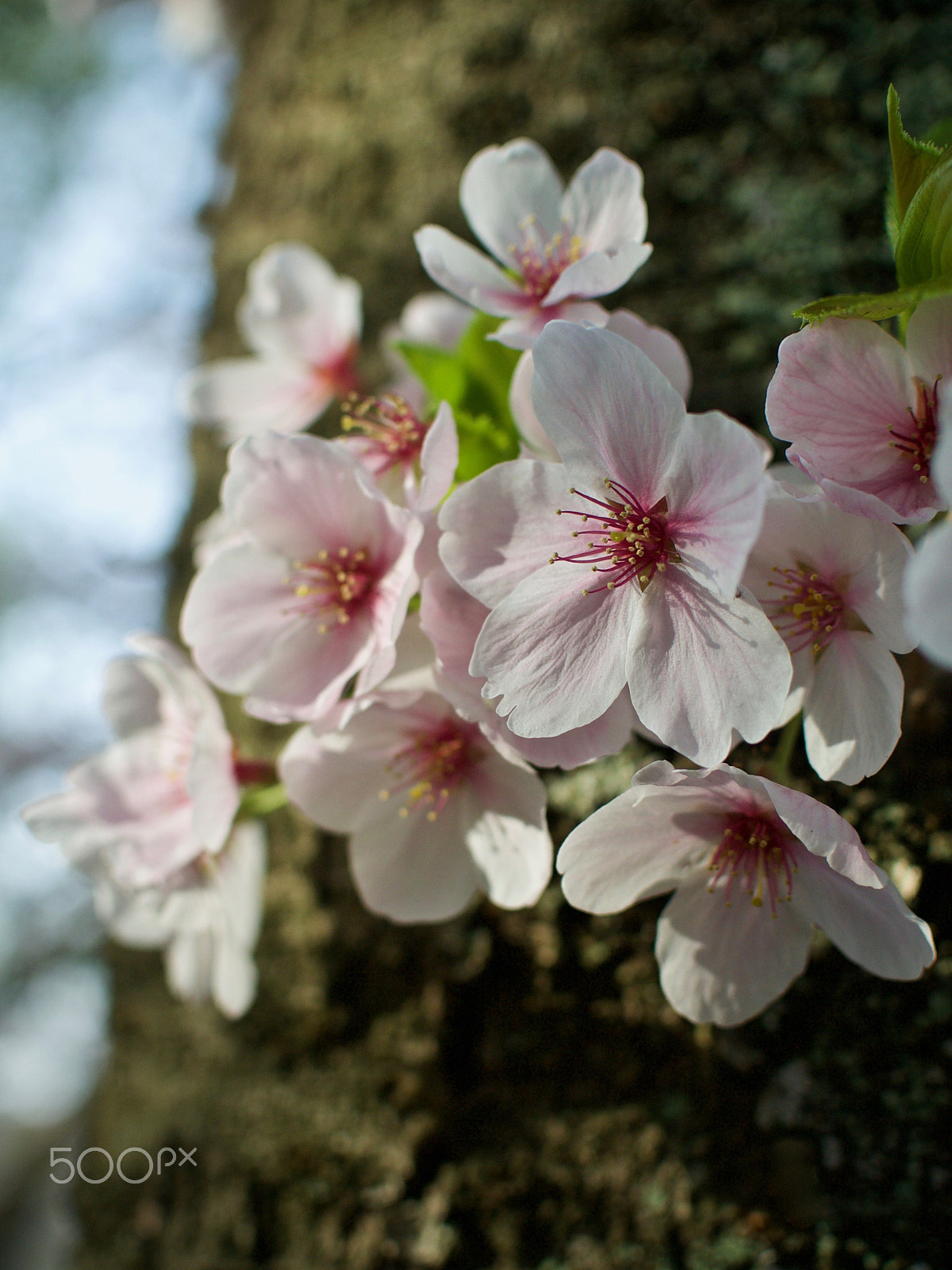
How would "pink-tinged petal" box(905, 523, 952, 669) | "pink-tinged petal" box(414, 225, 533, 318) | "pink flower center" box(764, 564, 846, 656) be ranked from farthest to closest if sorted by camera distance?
"pink-tinged petal" box(414, 225, 533, 318) < "pink flower center" box(764, 564, 846, 656) < "pink-tinged petal" box(905, 523, 952, 669)

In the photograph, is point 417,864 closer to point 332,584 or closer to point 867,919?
point 332,584

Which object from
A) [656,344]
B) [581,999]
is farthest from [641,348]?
[581,999]

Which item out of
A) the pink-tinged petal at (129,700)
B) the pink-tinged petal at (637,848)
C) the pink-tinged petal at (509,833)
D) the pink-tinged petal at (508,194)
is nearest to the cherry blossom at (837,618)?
the pink-tinged petal at (637,848)

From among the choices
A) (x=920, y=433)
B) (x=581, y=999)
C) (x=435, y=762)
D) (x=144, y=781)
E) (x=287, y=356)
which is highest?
(x=920, y=433)

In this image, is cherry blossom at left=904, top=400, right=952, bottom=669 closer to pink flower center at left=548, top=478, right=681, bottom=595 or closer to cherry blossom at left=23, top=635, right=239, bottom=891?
pink flower center at left=548, top=478, right=681, bottom=595

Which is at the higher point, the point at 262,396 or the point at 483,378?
the point at 483,378

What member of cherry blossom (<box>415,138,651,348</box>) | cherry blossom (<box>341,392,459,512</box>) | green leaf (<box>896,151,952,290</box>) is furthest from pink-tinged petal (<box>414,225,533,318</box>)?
green leaf (<box>896,151,952,290</box>)

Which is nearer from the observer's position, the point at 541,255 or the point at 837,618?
the point at 837,618
